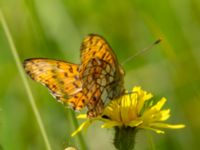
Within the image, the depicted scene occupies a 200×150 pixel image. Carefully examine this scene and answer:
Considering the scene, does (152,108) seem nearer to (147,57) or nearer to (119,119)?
(119,119)

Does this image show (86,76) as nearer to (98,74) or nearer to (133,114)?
(98,74)

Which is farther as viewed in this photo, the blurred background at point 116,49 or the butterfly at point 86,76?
the blurred background at point 116,49

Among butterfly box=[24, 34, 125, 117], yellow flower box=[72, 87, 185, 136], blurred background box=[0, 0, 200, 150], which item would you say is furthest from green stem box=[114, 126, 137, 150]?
blurred background box=[0, 0, 200, 150]

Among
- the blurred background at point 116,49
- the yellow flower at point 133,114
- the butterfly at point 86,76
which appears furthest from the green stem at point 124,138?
the blurred background at point 116,49

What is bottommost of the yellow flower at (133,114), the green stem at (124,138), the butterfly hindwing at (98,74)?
the green stem at (124,138)

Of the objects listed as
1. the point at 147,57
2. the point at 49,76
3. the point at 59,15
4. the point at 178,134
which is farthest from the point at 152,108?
the point at 59,15

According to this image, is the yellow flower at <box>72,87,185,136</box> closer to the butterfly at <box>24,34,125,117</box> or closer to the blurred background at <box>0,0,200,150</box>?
the butterfly at <box>24,34,125,117</box>

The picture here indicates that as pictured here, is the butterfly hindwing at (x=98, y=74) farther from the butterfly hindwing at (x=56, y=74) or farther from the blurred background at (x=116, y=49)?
the blurred background at (x=116, y=49)
